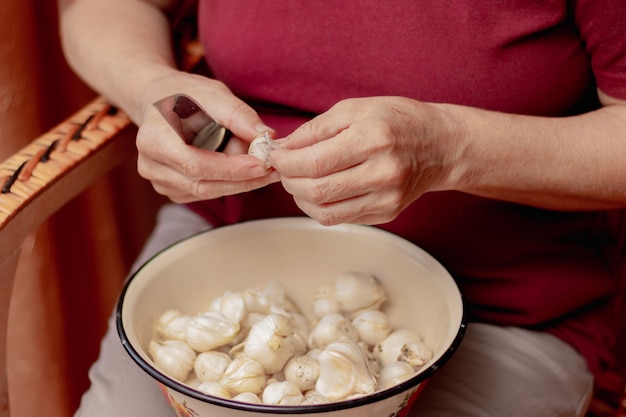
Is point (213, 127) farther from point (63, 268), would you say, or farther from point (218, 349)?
point (63, 268)

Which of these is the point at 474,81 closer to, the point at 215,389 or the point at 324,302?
the point at 324,302

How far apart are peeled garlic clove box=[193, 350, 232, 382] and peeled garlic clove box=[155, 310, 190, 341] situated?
0.04 metres

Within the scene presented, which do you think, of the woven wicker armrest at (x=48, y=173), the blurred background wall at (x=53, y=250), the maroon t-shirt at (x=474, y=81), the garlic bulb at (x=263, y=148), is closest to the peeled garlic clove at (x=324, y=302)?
the maroon t-shirt at (x=474, y=81)

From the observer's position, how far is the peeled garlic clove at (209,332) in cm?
74

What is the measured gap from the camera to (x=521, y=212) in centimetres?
85

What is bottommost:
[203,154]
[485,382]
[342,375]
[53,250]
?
[53,250]

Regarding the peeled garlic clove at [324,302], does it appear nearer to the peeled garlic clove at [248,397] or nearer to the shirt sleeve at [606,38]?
the peeled garlic clove at [248,397]

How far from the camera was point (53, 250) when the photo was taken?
1.17 meters

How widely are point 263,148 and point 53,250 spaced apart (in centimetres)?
63

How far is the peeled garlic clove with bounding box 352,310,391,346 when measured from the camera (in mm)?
780

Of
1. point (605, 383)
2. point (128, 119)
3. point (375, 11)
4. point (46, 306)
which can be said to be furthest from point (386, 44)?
point (46, 306)

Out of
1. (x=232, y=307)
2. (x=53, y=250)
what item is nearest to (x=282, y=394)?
(x=232, y=307)

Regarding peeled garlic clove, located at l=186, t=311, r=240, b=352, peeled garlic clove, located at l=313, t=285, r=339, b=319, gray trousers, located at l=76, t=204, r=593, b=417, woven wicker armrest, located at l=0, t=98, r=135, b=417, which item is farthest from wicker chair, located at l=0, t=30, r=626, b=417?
peeled garlic clove, located at l=313, t=285, r=339, b=319

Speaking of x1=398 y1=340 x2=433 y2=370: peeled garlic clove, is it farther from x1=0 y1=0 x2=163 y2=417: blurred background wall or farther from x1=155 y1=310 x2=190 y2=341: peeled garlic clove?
x1=0 y1=0 x2=163 y2=417: blurred background wall
